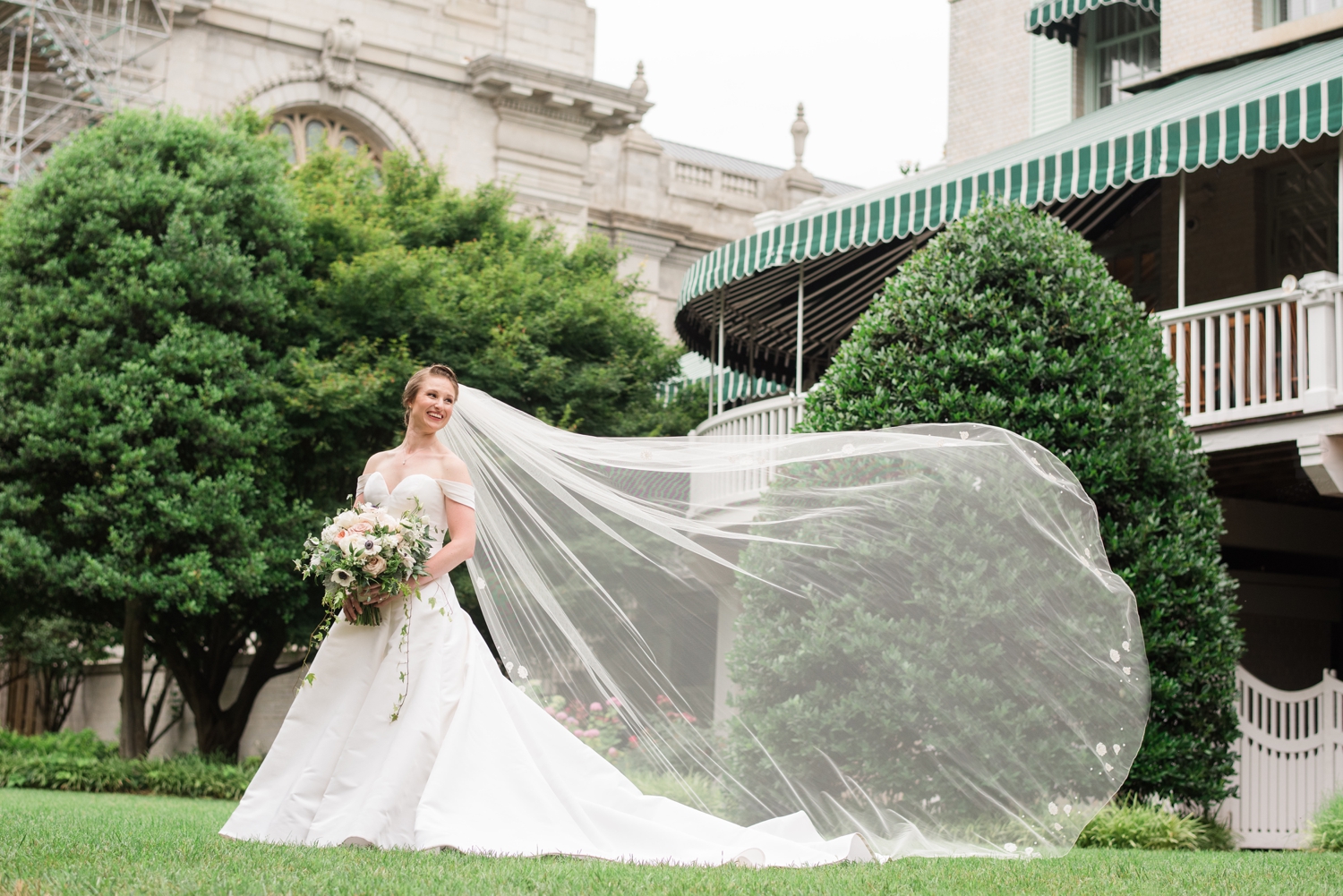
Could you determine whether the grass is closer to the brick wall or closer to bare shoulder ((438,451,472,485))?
bare shoulder ((438,451,472,485))

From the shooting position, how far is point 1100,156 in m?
15.0

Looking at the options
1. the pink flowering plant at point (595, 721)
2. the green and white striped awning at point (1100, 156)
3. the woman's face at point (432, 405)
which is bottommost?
the pink flowering plant at point (595, 721)

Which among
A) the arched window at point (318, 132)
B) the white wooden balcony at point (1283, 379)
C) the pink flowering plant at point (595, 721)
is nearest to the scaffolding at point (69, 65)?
the arched window at point (318, 132)

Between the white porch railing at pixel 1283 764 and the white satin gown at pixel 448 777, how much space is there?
278 inches

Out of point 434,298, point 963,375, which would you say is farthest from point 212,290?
point 963,375

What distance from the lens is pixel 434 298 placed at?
769 inches

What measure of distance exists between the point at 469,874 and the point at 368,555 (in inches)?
78.3

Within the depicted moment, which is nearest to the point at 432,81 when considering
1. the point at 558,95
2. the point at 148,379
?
the point at 558,95

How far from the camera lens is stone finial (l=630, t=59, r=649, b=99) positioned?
35406 mm

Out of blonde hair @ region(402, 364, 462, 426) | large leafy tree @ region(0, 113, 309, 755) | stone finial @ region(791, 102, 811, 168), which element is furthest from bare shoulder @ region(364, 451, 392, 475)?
stone finial @ region(791, 102, 811, 168)

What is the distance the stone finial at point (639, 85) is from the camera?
35406 millimetres

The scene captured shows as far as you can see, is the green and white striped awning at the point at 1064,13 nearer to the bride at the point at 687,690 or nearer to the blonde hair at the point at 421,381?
the bride at the point at 687,690

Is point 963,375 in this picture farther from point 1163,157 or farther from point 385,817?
point 385,817

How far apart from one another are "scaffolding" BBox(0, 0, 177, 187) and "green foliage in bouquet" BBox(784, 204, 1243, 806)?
20.1m
